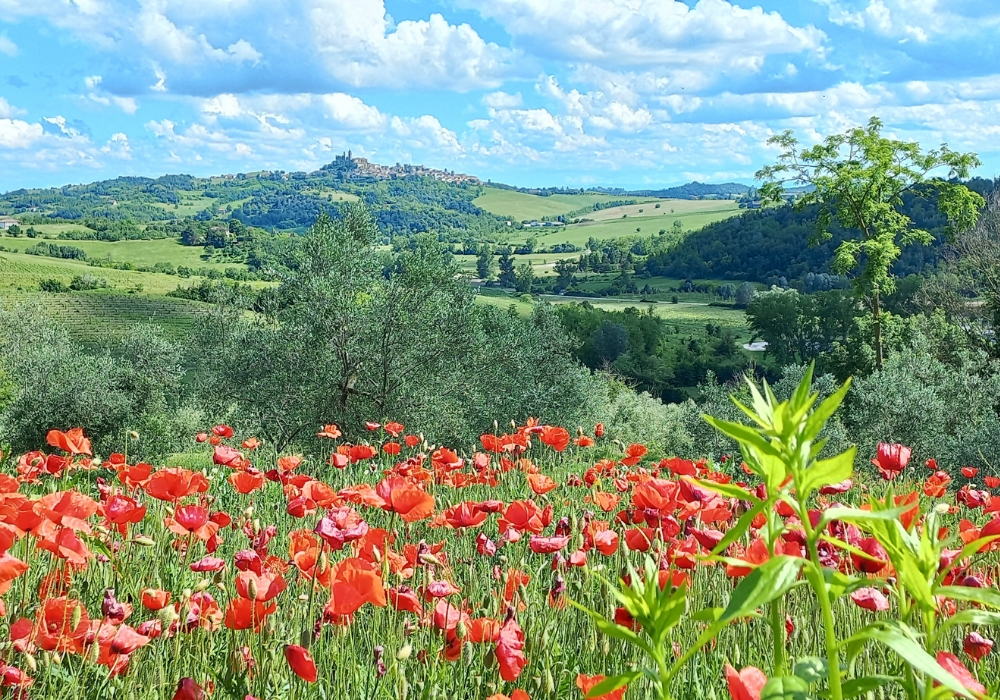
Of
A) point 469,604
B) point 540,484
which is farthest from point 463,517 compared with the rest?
point 540,484

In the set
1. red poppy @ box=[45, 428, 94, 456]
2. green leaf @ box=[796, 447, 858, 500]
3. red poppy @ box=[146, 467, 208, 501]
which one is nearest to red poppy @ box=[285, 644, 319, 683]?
green leaf @ box=[796, 447, 858, 500]

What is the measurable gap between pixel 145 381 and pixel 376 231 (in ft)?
55.5

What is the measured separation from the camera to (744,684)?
135 centimetres

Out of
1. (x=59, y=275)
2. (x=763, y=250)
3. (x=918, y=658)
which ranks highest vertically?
(x=918, y=658)

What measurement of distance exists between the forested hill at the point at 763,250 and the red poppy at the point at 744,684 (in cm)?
12403

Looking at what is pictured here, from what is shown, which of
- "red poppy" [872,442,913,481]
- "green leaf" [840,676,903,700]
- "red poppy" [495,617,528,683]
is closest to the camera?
"green leaf" [840,676,903,700]

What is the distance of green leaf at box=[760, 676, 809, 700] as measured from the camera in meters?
0.95

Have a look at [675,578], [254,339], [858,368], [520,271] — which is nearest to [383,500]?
[675,578]

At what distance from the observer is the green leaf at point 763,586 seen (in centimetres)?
86

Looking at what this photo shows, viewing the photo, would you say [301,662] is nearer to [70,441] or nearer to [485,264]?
[70,441]

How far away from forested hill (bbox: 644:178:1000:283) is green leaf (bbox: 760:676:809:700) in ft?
408

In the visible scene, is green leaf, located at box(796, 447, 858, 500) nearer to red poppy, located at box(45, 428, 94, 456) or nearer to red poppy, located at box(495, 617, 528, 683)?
red poppy, located at box(495, 617, 528, 683)

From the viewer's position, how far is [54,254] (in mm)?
125750

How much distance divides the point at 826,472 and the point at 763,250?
492ft
